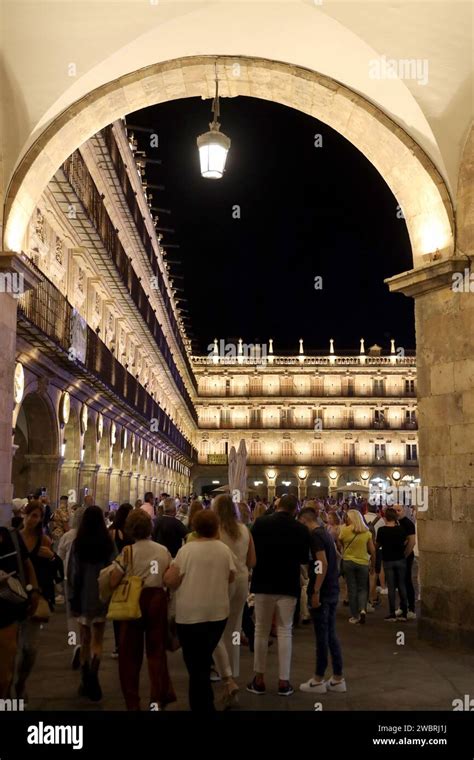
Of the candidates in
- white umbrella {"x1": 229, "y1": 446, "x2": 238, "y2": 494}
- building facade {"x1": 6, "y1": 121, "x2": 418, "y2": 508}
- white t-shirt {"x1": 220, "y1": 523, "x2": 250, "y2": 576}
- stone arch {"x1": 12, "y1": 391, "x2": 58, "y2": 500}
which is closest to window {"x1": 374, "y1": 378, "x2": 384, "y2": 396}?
building facade {"x1": 6, "y1": 121, "x2": 418, "y2": 508}

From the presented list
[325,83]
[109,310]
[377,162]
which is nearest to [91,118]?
A: [325,83]

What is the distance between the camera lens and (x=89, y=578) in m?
6.20

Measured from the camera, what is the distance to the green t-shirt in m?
9.36

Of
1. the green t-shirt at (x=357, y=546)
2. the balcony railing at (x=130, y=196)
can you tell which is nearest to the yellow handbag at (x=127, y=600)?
the green t-shirt at (x=357, y=546)

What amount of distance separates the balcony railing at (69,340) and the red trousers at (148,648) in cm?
688

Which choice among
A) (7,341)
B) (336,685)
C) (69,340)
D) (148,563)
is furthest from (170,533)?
(69,340)

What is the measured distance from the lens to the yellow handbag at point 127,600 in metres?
5.19

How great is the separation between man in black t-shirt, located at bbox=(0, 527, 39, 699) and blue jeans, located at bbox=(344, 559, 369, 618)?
4.99m

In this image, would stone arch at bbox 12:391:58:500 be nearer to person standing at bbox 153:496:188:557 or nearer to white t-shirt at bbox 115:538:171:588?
person standing at bbox 153:496:188:557

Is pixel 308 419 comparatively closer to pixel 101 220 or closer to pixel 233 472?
pixel 101 220

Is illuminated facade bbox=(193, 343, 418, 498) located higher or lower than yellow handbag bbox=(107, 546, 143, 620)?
higher

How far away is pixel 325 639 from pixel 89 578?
6.47 feet

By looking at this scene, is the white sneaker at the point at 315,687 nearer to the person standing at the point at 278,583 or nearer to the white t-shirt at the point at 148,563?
the person standing at the point at 278,583

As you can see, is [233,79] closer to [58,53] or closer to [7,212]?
[58,53]
